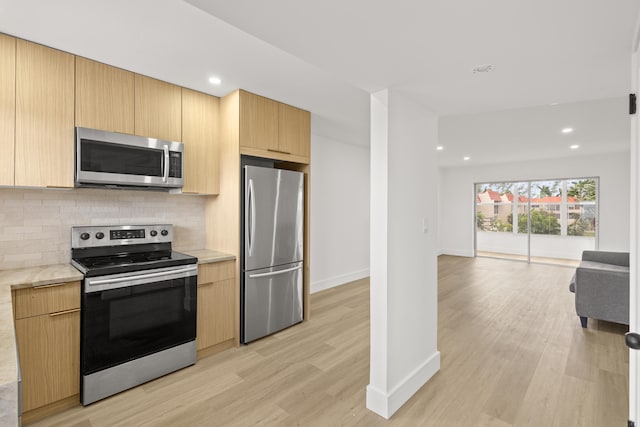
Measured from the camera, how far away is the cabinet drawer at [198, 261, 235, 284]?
8.95 feet

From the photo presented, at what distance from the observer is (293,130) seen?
3.45 meters

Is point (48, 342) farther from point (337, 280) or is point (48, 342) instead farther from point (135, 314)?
point (337, 280)

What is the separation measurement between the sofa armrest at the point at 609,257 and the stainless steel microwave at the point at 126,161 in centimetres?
550

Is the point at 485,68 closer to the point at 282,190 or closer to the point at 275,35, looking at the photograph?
the point at 275,35

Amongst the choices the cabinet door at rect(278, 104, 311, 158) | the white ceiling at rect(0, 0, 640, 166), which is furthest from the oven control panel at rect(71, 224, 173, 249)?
the cabinet door at rect(278, 104, 311, 158)

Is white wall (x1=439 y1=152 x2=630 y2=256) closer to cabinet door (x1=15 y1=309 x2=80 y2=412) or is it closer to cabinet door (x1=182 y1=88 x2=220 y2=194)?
cabinet door (x1=182 y1=88 x2=220 y2=194)

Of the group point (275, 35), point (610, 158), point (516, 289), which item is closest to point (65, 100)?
point (275, 35)

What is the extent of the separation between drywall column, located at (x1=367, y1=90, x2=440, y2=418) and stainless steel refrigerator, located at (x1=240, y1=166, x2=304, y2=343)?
52.7 inches

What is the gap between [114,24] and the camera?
1.89 m

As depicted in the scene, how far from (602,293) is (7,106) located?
5574 mm

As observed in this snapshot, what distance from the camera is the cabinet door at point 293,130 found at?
10.9 ft

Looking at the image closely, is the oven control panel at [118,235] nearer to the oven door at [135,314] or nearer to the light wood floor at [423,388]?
the oven door at [135,314]

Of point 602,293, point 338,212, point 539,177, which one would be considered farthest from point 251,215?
point 539,177

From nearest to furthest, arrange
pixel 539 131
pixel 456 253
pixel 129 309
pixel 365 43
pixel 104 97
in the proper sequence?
pixel 365 43 → pixel 129 309 → pixel 104 97 → pixel 539 131 → pixel 456 253
